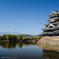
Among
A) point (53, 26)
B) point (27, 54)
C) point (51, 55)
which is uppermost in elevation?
point (53, 26)

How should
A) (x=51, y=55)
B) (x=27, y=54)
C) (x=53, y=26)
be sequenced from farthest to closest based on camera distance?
(x=53, y=26), (x=27, y=54), (x=51, y=55)

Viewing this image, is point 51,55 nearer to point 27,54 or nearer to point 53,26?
point 27,54

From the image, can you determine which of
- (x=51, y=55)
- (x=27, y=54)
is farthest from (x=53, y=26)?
(x=27, y=54)

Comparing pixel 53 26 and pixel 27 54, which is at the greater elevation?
pixel 53 26

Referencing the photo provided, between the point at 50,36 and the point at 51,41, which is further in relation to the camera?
the point at 50,36

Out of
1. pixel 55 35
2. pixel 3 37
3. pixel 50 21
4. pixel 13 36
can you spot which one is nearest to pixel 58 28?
pixel 55 35

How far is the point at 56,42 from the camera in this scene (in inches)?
1159

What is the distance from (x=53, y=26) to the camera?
35469 mm

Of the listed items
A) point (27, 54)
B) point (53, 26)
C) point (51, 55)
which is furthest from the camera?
point (53, 26)

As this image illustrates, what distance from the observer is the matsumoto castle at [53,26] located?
34.3 meters

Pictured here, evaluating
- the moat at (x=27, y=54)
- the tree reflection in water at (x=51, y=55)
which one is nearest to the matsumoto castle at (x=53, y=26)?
the moat at (x=27, y=54)

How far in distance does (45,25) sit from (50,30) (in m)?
3.84

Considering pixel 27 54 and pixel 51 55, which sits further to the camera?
pixel 27 54

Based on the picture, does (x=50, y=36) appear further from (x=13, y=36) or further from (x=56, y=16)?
(x=13, y=36)
